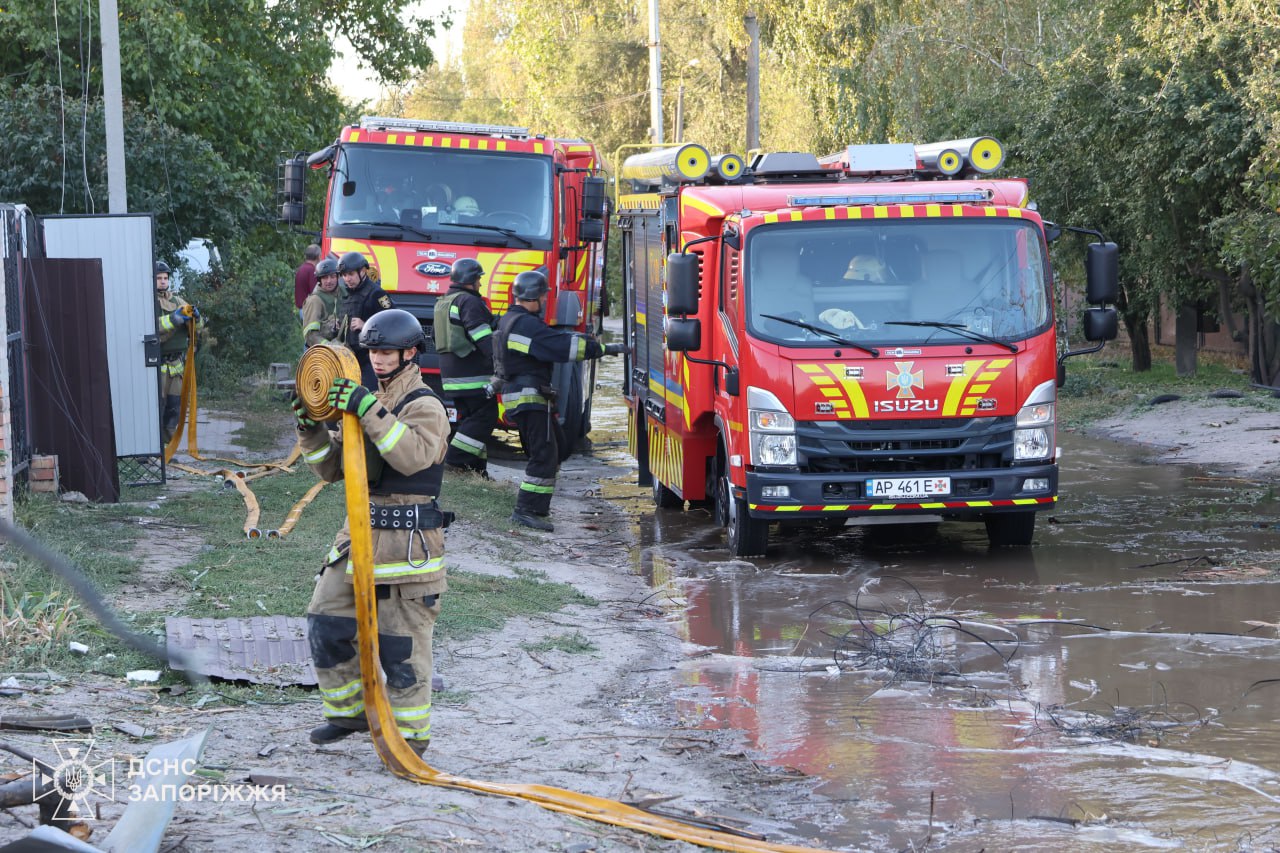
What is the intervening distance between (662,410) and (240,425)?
6.31 metres

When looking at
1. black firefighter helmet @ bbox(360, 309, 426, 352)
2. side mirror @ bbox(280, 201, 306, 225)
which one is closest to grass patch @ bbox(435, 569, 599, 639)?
black firefighter helmet @ bbox(360, 309, 426, 352)

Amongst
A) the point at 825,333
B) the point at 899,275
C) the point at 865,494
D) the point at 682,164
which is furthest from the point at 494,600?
the point at 682,164

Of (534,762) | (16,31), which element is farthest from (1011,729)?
(16,31)

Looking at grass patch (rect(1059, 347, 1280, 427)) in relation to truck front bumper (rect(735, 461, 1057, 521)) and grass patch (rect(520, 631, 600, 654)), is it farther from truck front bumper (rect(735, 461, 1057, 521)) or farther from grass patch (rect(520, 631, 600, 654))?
grass patch (rect(520, 631, 600, 654))

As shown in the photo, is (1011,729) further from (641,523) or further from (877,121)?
(877,121)

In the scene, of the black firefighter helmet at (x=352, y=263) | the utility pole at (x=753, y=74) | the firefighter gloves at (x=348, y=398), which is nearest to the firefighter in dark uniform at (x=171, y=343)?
the black firefighter helmet at (x=352, y=263)

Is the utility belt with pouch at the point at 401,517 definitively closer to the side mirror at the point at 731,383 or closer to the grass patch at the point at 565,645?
the grass patch at the point at 565,645

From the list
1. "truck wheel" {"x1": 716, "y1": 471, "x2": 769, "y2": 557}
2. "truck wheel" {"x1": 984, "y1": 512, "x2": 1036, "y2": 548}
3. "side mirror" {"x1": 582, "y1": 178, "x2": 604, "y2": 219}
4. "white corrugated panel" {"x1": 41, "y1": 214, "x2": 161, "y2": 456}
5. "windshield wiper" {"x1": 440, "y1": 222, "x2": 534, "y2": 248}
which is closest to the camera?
"truck wheel" {"x1": 716, "y1": 471, "x2": 769, "y2": 557}

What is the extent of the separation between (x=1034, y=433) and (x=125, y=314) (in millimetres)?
6975

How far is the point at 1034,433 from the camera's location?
9.88m

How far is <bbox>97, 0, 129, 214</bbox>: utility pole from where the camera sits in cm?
1574

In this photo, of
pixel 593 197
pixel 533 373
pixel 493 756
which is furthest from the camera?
pixel 593 197

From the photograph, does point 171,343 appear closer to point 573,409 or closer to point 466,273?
point 466,273

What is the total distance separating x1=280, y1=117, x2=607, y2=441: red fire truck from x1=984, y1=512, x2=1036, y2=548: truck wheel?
4973 mm
